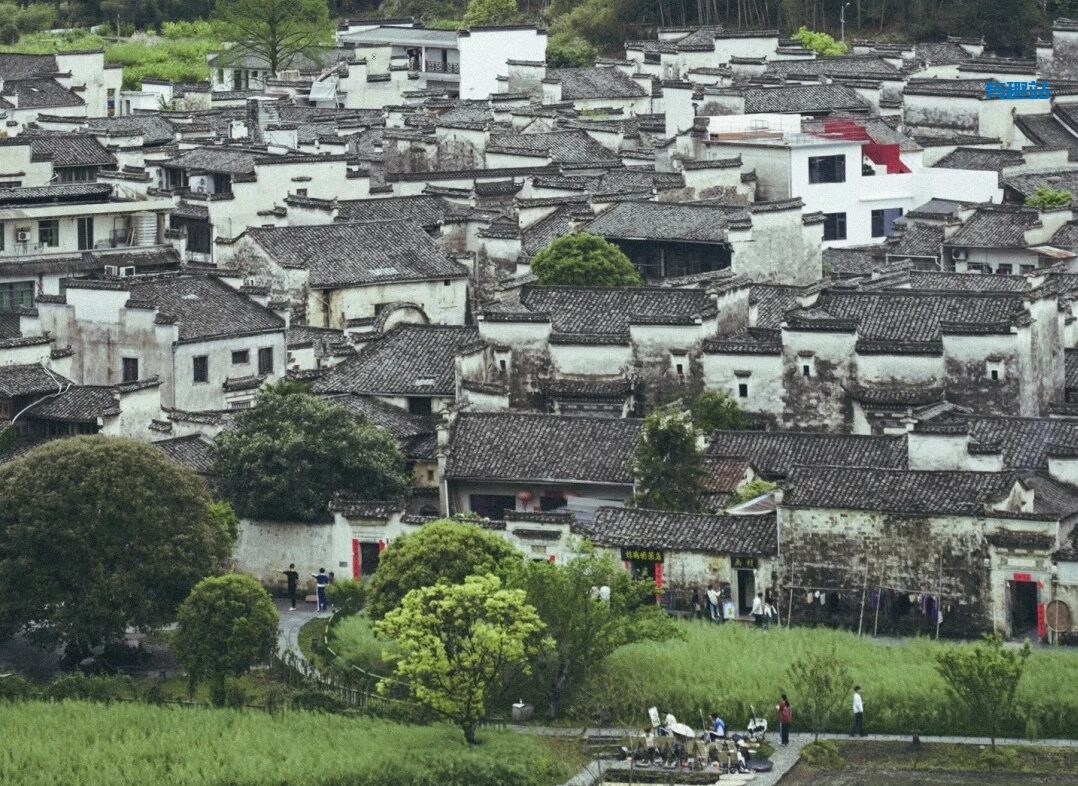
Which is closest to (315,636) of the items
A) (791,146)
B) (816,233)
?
(816,233)

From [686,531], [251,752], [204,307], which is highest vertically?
[204,307]

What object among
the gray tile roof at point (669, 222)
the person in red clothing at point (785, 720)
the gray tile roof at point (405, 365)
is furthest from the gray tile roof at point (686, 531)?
the gray tile roof at point (669, 222)

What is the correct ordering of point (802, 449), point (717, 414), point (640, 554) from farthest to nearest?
point (717, 414), point (802, 449), point (640, 554)

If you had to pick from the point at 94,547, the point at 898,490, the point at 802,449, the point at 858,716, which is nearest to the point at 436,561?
the point at 94,547

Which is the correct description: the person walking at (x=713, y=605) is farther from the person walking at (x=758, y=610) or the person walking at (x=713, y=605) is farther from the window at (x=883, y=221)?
the window at (x=883, y=221)

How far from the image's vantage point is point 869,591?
2276 inches

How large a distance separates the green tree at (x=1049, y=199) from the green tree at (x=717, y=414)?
75.8ft

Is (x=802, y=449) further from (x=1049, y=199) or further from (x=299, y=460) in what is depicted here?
(x=1049, y=199)

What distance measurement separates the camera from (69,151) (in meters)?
97.4

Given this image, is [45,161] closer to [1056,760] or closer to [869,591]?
[869,591]

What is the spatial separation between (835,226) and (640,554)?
35374 millimetres

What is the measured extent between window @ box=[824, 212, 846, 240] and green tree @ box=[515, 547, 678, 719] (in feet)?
128

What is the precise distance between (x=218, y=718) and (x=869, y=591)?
504 inches

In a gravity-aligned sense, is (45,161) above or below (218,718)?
above
